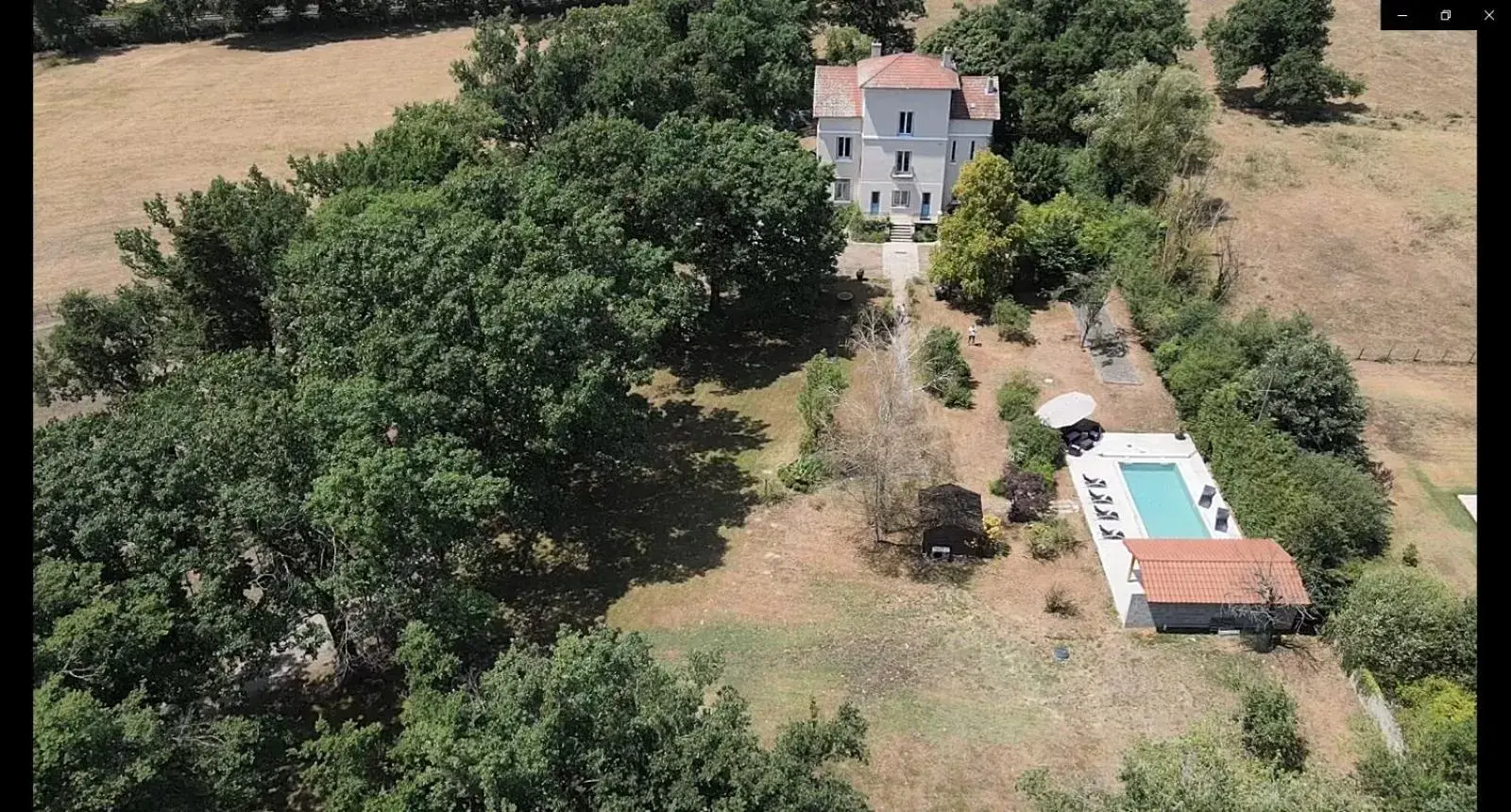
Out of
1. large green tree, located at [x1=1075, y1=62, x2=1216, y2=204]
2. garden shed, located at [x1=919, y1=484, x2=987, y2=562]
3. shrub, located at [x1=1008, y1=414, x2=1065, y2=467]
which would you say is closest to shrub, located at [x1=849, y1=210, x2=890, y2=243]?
large green tree, located at [x1=1075, y1=62, x2=1216, y2=204]

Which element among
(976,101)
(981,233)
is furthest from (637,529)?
(976,101)

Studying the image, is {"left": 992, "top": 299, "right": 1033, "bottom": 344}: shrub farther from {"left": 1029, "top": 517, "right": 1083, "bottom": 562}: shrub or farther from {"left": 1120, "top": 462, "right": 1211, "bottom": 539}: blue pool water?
{"left": 1029, "top": 517, "right": 1083, "bottom": 562}: shrub

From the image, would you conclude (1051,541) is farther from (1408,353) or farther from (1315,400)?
(1408,353)

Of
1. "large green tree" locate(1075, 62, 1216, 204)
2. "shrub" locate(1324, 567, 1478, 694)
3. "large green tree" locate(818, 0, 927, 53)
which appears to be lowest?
"shrub" locate(1324, 567, 1478, 694)

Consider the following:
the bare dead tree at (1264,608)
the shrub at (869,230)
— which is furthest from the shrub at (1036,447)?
the shrub at (869,230)

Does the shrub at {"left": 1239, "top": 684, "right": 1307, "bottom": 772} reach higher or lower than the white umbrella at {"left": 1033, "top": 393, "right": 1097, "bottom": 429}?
lower

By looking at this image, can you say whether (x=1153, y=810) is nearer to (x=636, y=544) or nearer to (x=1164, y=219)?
(x=636, y=544)

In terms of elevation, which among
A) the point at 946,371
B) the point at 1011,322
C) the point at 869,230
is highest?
the point at 869,230

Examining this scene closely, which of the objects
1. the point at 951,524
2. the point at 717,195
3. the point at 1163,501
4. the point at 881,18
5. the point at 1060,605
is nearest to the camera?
the point at 1060,605
